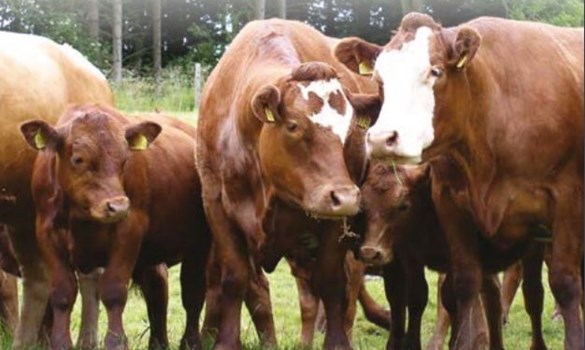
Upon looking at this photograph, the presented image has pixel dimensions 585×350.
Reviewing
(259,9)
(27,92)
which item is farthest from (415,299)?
(259,9)

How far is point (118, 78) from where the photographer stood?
82.7 feet

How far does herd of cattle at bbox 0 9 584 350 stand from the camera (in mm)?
6184

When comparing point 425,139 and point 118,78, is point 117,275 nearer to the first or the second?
point 425,139

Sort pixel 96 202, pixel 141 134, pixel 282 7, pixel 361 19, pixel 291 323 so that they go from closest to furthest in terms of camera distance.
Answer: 1. pixel 96 202
2. pixel 141 134
3. pixel 291 323
4. pixel 361 19
5. pixel 282 7

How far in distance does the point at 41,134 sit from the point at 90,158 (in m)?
0.37

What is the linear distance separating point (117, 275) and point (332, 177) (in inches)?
63.2

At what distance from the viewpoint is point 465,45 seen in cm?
609

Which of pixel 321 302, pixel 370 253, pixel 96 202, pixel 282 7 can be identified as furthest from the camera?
pixel 282 7

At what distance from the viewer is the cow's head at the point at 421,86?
5.85 metres

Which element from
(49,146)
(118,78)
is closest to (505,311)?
(49,146)

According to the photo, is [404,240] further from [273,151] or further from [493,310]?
[273,151]

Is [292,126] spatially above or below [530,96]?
below

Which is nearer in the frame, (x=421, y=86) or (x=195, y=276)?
(x=421, y=86)

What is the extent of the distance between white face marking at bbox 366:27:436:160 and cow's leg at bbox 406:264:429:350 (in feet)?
6.28
